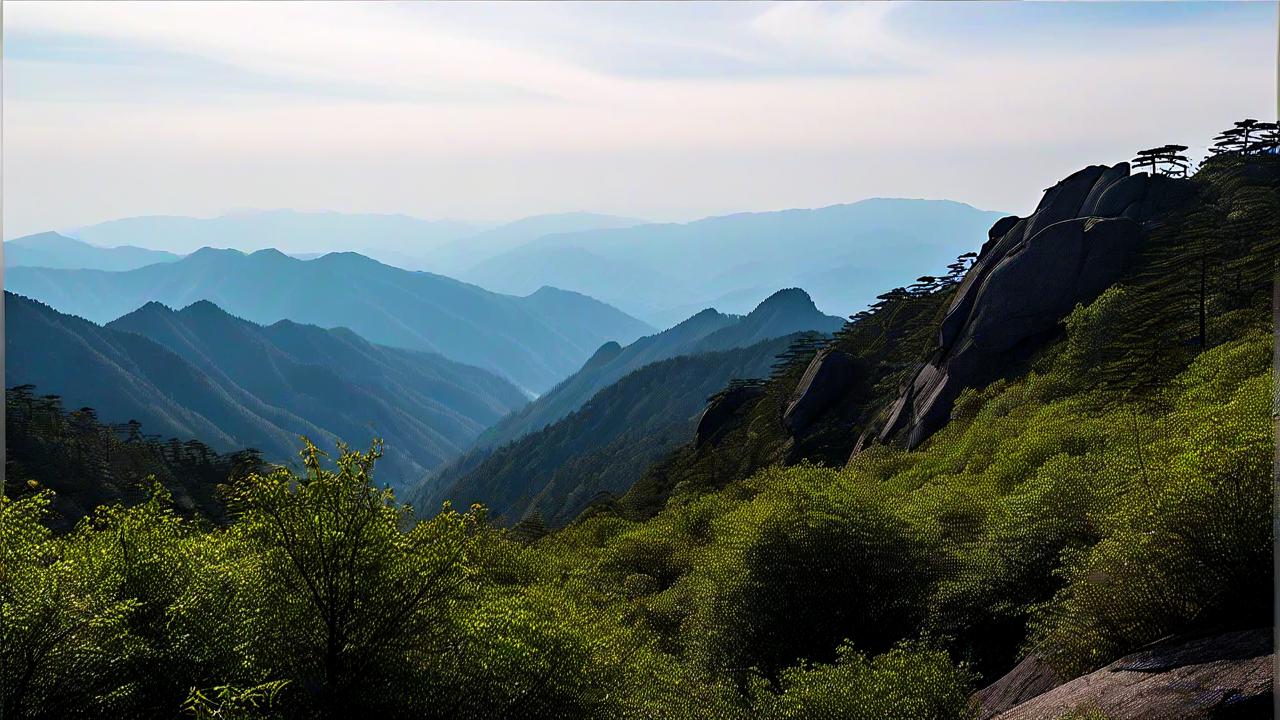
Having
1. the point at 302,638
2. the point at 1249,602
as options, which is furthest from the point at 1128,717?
the point at 302,638

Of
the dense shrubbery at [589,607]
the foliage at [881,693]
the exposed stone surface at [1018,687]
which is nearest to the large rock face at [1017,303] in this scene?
the dense shrubbery at [589,607]

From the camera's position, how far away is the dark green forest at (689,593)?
22281mm

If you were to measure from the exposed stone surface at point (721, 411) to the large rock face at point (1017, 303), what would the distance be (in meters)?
49.1

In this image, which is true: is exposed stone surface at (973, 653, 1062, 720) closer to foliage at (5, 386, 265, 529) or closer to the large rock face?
the large rock face

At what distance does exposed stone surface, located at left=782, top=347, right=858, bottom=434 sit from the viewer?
101000mm

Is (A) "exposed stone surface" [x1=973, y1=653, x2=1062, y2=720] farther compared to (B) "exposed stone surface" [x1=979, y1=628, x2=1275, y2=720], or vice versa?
(A) "exposed stone surface" [x1=973, y1=653, x2=1062, y2=720]

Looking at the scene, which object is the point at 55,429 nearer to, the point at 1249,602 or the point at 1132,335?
the point at 1132,335

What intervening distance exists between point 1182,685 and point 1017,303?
67462mm

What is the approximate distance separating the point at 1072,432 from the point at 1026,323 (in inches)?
1556

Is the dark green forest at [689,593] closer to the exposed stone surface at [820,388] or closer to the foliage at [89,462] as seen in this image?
the exposed stone surface at [820,388]

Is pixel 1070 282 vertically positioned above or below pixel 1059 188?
below

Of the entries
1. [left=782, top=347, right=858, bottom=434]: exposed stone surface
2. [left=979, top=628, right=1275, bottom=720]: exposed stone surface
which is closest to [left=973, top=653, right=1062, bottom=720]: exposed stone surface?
[left=979, top=628, right=1275, bottom=720]: exposed stone surface

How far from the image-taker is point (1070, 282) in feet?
265

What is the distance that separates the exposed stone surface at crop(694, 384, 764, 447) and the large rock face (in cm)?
4906
